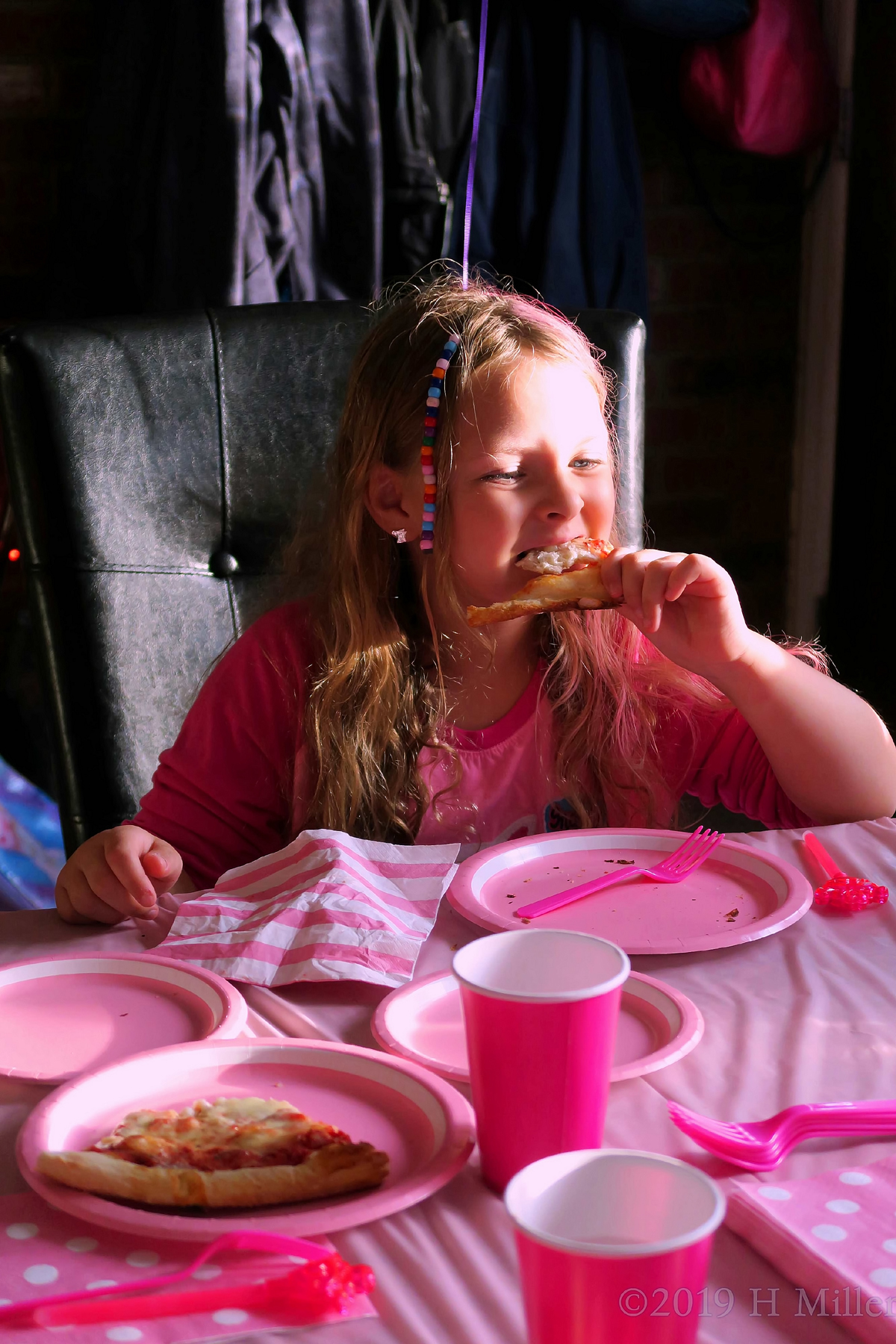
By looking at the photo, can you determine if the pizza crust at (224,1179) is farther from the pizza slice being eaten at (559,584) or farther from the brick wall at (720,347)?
the brick wall at (720,347)

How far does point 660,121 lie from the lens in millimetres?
2895

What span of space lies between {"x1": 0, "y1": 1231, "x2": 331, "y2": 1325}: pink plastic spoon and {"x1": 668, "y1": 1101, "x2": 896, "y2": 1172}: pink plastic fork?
0.20m

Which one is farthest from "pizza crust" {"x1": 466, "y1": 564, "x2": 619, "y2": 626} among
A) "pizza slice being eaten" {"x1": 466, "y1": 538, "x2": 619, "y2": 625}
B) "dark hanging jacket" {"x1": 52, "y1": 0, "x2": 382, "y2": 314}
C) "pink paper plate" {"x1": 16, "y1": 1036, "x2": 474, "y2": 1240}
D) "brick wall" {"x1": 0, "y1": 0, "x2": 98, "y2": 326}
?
"brick wall" {"x1": 0, "y1": 0, "x2": 98, "y2": 326}

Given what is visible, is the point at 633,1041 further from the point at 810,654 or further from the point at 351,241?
the point at 351,241

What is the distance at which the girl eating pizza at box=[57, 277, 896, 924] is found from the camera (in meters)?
1.18

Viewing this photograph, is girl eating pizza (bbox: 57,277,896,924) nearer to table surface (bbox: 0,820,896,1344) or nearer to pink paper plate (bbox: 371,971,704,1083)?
table surface (bbox: 0,820,896,1344)

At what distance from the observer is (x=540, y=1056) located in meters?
0.53

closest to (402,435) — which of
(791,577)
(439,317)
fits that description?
(439,317)

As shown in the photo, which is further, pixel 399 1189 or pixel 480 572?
pixel 480 572

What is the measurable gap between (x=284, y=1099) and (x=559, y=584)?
2.20 ft

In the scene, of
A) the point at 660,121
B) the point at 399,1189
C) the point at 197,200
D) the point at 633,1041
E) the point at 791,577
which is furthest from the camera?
the point at 791,577

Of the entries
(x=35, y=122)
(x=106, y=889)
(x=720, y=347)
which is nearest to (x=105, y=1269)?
(x=106, y=889)

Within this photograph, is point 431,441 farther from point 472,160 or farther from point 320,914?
point 320,914

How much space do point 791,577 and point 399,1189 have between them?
2867mm
